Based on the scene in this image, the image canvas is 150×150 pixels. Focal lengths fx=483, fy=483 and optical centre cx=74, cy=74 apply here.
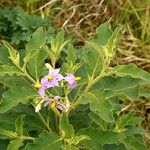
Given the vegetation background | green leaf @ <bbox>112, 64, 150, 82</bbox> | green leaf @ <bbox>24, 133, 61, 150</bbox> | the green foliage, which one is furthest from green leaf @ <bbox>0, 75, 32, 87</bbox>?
the vegetation background

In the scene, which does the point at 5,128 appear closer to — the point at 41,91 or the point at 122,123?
the point at 41,91

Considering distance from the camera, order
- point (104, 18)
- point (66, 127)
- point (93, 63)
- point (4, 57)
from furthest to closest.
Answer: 1. point (104, 18)
2. point (4, 57)
3. point (93, 63)
4. point (66, 127)

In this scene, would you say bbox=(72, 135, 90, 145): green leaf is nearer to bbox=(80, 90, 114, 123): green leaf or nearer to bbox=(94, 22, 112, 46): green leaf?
bbox=(80, 90, 114, 123): green leaf

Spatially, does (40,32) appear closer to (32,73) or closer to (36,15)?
(32,73)

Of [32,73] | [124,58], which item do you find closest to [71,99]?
[32,73]

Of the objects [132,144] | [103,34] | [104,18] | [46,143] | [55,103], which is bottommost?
[104,18]

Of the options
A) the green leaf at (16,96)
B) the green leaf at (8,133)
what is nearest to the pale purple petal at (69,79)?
the green leaf at (16,96)

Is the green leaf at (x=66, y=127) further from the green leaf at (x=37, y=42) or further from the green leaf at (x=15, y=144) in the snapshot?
the green leaf at (x=37, y=42)

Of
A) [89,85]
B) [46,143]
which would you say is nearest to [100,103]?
[89,85]
